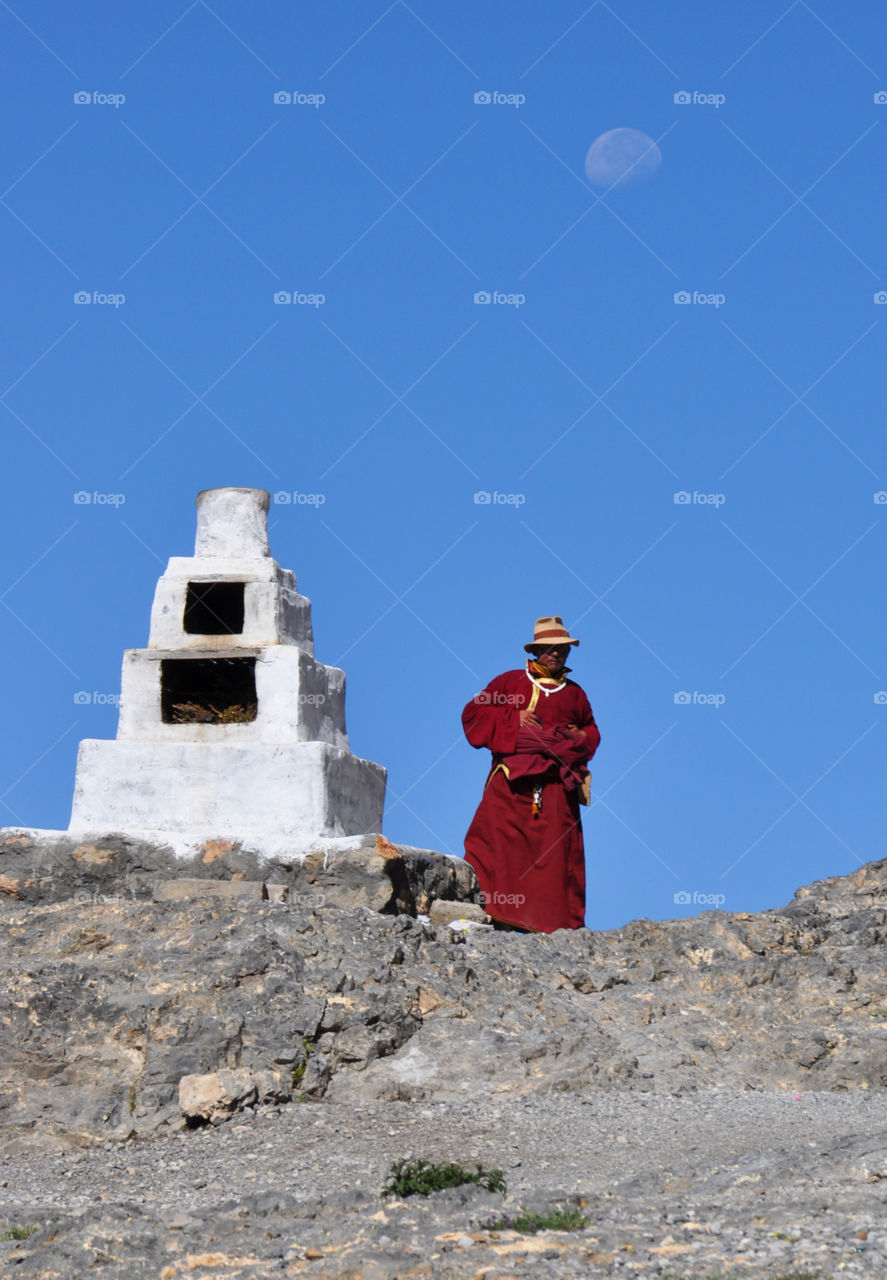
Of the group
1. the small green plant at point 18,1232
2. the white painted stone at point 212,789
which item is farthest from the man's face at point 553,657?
the small green plant at point 18,1232

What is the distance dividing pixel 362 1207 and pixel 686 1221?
4.08 feet

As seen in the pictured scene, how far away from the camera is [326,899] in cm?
999

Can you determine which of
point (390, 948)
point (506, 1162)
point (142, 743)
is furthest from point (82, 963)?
point (506, 1162)

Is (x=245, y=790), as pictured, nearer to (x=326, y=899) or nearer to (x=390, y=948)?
(x=326, y=899)

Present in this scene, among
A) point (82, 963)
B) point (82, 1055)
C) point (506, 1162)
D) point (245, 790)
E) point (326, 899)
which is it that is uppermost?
point (245, 790)

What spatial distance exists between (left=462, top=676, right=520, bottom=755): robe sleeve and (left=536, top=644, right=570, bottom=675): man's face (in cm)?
37

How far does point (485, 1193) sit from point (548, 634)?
7.53 meters

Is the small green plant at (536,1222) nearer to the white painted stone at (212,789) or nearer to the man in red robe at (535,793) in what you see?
the white painted stone at (212,789)

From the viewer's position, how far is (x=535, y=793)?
12648 millimetres
